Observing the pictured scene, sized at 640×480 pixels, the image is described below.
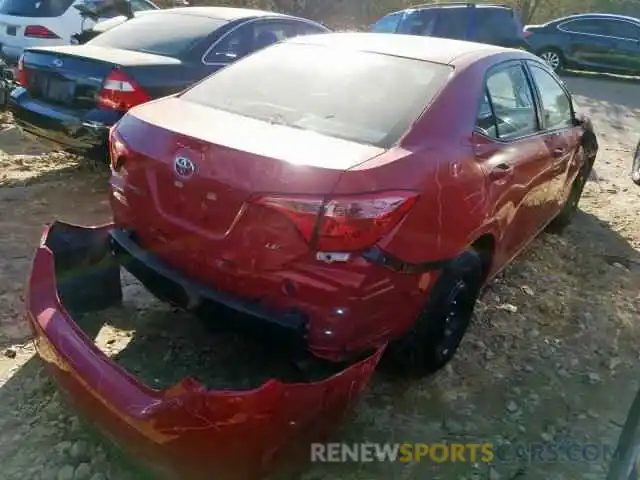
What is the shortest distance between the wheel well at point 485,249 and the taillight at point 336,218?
95 cm

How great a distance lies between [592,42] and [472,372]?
14794 mm

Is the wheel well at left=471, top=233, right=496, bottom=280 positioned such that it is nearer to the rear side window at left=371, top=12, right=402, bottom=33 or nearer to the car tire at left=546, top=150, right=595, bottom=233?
the car tire at left=546, top=150, right=595, bottom=233

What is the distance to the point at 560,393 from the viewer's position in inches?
131

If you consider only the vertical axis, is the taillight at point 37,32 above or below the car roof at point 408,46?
below

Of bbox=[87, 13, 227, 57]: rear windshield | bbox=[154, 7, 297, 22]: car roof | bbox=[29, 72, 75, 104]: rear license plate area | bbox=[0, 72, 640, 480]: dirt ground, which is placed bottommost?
bbox=[0, 72, 640, 480]: dirt ground

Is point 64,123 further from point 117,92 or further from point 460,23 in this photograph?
point 460,23

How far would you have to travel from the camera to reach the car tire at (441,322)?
9.34ft

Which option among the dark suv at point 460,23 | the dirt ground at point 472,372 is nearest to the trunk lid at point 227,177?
the dirt ground at point 472,372

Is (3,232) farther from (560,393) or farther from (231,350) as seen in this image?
(560,393)

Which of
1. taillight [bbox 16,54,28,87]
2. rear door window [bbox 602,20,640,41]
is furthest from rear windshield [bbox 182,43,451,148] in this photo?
rear door window [bbox 602,20,640,41]

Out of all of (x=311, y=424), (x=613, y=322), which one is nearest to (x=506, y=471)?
(x=311, y=424)

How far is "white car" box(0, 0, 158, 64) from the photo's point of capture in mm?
9125

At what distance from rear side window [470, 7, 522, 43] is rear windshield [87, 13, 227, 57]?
28.6ft

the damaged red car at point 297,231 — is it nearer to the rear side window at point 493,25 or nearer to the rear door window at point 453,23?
the rear door window at point 453,23
